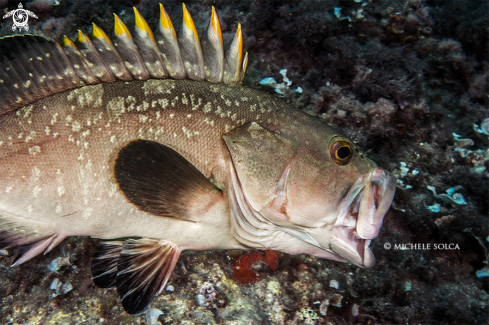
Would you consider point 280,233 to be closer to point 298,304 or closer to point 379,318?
point 298,304

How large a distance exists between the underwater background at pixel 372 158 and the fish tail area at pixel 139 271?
0.57 ft

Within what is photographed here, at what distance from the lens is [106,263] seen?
2.10 m

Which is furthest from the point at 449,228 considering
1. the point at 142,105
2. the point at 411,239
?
the point at 142,105

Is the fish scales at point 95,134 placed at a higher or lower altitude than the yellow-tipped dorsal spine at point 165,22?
lower

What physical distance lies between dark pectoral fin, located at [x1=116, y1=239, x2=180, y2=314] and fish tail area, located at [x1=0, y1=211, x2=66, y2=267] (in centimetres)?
47

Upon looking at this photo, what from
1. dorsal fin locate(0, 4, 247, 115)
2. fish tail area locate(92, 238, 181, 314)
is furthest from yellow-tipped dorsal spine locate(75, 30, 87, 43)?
fish tail area locate(92, 238, 181, 314)

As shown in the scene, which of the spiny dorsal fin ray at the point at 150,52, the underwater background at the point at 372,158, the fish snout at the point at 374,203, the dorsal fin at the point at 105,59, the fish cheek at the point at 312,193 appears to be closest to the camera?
the fish snout at the point at 374,203

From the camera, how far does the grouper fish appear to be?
1.82 m

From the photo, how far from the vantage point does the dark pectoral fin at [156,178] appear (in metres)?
1.80

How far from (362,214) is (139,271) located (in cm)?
147

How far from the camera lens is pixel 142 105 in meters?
1.91

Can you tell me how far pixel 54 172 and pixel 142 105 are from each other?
0.67 metres

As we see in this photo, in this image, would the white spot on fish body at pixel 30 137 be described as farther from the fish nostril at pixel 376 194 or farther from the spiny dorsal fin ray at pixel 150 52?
the fish nostril at pixel 376 194

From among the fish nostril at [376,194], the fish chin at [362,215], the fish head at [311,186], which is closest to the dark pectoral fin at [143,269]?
the fish head at [311,186]
